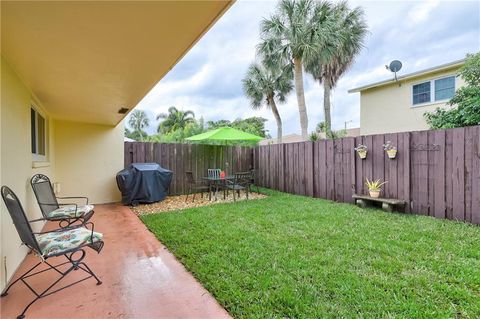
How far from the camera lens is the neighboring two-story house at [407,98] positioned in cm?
846

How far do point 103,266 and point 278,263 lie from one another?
2.03 metres

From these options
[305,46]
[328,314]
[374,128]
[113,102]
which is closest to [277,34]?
[305,46]

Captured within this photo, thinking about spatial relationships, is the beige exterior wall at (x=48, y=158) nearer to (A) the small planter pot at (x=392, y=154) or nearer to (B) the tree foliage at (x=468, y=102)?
(A) the small planter pot at (x=392, y=154)

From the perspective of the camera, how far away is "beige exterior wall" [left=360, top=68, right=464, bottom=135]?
9070 millimetres

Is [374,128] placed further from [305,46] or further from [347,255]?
[347,255]

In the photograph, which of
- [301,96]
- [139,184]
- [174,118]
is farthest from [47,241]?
[174,118]

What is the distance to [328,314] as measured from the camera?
1.88 meters

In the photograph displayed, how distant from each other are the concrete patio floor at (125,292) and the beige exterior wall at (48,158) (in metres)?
0.44

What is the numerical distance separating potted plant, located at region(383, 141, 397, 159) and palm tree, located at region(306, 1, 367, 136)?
225 inches

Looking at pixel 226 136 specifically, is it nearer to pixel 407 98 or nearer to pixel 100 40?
pixel 100 40

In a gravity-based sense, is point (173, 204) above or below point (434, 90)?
below

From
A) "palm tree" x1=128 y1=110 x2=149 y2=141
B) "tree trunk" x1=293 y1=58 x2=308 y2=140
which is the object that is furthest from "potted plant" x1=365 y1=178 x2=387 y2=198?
"palm tree" x1=128 y1=110 x2=149 y2=141

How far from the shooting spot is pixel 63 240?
241 centimetres

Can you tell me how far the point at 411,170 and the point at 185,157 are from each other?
6.16 m
